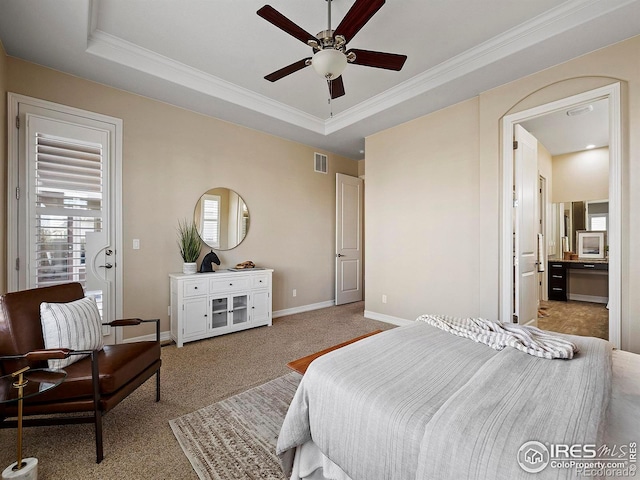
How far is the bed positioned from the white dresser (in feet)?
7.76

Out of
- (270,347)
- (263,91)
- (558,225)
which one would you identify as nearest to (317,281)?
(270,347)

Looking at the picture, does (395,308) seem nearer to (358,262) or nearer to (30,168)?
(358,262)

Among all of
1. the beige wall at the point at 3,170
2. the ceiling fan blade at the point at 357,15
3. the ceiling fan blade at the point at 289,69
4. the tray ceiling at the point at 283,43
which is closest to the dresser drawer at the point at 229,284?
the beige wall at the point at 3,170

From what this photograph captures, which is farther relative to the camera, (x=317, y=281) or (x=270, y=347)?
(x=317, y=281)

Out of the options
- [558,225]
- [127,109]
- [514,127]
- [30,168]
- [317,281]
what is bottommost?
[317,281]

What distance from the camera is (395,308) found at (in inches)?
165

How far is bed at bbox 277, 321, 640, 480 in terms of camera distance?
87 cm

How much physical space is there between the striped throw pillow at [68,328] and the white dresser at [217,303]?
4.44 ft

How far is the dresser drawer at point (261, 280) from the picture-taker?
3.93m

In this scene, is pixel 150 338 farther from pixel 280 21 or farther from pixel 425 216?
pixel 425 216

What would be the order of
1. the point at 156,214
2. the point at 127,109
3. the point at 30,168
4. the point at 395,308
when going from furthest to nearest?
the point at 395,308 → the point at 156,214 → the point at 127,109 → the point at 30,168

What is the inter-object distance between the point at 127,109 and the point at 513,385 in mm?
4056

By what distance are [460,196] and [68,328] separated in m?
3.75

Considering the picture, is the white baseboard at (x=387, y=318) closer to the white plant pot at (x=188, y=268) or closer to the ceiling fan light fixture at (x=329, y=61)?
the white plant pot at (x=188, y=268)
